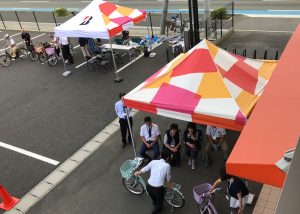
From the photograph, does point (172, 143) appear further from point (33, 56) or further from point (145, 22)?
point (145, 22)

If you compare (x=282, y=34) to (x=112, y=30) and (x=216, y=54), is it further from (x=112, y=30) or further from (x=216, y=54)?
(x=216, y=54)

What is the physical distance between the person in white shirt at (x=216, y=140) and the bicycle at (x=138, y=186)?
1.66 meters

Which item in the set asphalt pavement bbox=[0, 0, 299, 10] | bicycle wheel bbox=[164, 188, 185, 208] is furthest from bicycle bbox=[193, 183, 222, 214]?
asphalt pavement bbox=[0, 0, 299, 10]

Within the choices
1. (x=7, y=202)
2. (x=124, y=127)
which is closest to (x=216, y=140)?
(x=124, y=127)

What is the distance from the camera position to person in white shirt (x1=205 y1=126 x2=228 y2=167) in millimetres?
8319

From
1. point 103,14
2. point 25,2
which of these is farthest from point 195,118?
point 25,2

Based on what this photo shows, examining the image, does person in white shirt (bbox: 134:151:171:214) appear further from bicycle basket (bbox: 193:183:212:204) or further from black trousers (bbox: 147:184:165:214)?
bicycle basket (bbox: 193:183:212:204)

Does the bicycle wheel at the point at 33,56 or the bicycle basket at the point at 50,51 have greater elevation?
the bicycle basket at the point at 50,51

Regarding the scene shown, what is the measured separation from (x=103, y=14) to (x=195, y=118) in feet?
29.4

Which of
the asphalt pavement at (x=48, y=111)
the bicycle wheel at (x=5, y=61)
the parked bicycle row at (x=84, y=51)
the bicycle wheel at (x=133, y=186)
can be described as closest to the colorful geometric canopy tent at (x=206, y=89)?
the bicycle wheel at (x=133, y=186)

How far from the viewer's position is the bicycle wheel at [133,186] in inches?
318

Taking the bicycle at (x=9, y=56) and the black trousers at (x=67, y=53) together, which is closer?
the black trousers at (x=67, y=53)

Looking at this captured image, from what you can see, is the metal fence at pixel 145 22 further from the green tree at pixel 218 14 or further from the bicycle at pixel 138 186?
the bicycle at pixel 138 186

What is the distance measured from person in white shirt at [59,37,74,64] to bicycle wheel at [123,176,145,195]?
33.7 ft
